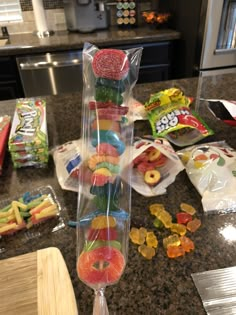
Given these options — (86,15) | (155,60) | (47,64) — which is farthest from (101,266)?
(86,15)

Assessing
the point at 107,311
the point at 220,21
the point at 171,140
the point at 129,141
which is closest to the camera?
the point at 107,311

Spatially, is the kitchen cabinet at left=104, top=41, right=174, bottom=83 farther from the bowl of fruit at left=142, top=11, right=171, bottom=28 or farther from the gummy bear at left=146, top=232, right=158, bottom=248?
the gummy bear at left=146, top=232, right=158, bottom=248

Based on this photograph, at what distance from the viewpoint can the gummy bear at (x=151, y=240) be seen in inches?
18.8

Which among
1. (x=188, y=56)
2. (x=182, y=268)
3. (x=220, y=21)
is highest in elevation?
(x=220, y=21)

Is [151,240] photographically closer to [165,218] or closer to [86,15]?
[165,218]

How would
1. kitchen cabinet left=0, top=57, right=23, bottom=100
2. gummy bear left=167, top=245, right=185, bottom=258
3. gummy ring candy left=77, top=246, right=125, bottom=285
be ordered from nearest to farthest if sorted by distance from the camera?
gummy ring candy left=77, top=246, right=125, bottom=285 < gummy bear left=167, top=245, right=185, bottom=258 < kitchen cabinet left=0, top=57, right=23, bottom=100

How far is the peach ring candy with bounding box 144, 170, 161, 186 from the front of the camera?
580 mm

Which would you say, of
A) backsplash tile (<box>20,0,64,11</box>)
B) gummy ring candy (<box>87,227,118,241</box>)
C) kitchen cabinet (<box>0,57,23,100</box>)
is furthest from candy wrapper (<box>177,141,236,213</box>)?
backsplash tile (<box>20,0,64,11</box>)

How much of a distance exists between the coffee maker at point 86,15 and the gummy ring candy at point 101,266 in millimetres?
1903

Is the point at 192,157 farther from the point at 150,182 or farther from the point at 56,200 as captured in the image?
the point at 56,200

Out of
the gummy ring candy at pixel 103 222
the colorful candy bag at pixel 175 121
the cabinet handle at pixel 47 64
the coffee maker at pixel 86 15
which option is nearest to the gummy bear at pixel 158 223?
the gummy ring candy at pixel 103 222

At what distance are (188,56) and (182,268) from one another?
174 cm

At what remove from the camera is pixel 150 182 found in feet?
1.90

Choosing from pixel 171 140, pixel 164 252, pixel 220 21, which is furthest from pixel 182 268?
pixel 220 21
